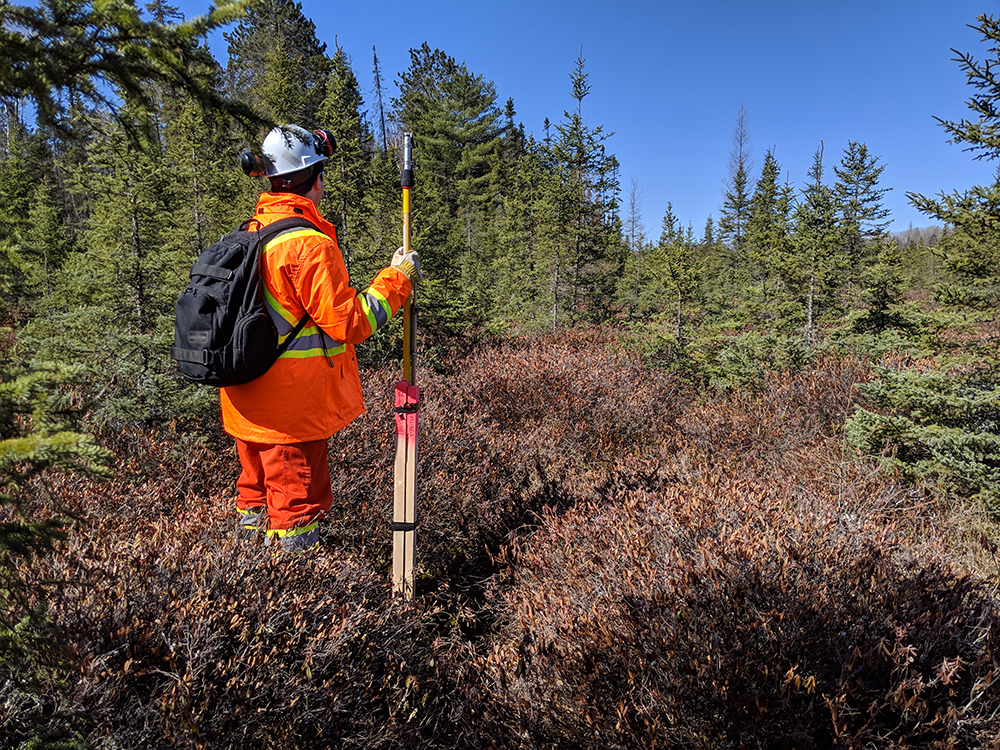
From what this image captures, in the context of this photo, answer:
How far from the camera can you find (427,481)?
3.67 meters

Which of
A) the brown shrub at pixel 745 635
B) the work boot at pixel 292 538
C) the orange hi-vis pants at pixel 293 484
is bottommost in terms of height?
the brown shrub at pixel 745 635

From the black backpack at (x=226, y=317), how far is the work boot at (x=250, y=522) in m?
0.76

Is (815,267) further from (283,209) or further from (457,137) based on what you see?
(457,137)

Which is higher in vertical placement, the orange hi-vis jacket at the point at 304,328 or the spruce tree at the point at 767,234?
the spruce tree at the point at 767,234

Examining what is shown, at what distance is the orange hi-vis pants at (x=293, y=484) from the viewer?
7.73 ft

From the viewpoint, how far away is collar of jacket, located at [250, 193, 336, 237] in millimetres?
2295

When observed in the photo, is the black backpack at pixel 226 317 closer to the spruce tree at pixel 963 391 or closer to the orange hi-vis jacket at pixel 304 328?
the orange hi-vis jacket at pixel 304 328

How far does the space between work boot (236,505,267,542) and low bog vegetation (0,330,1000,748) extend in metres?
0.09

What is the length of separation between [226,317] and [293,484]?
0.79m

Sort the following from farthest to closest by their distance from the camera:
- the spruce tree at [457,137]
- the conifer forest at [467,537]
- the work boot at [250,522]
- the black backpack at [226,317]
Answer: the spruce tree at [457,137] < the work boot at [250,522] < the black backpack at [226,317] < the conifer forest at [467,537]

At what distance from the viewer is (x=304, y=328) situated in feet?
7.61

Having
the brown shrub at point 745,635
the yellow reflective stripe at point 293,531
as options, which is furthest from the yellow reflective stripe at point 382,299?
the brown shrub at point 745,635

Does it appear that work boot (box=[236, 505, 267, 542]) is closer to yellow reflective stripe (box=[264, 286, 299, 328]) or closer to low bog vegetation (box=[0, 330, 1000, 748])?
low bog vegetation (box=[0, 330, 1000, 748])

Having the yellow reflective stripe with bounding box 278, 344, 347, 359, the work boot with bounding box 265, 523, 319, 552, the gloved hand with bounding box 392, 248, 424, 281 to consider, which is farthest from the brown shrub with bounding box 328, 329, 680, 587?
the gloved hand with bounding box 392, 248, 424, 281
